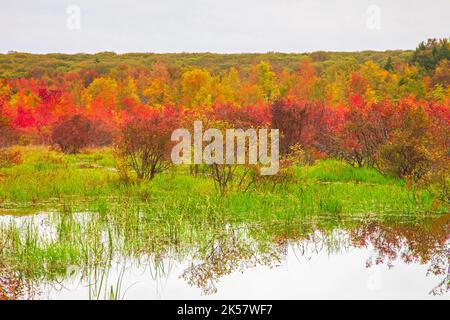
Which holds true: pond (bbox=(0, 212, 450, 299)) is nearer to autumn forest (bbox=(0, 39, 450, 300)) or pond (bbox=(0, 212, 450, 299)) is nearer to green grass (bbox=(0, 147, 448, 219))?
autumn forest (bbox=(0, 39, 450, 300))

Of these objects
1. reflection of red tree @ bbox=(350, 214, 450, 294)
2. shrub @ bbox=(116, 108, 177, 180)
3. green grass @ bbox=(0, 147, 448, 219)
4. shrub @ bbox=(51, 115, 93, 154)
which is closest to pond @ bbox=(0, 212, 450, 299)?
reflection of red tree @ bbox=(350, 214, 450, 294)

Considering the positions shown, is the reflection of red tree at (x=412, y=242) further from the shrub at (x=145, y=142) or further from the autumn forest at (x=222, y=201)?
A: the shrub at (x=145, y=142)

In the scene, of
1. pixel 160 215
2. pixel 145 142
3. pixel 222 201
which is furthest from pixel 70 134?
pixel 160 215

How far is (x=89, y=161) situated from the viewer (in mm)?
19594

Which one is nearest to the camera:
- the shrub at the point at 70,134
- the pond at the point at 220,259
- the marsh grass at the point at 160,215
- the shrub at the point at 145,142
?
the pond at the point at 220,259

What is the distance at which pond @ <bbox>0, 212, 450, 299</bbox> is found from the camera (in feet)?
20.1

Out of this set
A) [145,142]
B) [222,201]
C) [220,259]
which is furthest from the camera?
[145,142]

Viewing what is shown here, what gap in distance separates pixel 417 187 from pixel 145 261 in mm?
6681

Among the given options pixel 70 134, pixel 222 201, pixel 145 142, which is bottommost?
pixel 222 201

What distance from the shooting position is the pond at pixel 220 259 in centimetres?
612

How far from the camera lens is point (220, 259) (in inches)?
288

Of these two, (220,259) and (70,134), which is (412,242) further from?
(70,134)

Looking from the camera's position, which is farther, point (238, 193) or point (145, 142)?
point (145, 142)

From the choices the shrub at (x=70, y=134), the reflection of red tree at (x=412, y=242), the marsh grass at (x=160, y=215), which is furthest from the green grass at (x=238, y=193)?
the shrub at (x=70, y=134)
